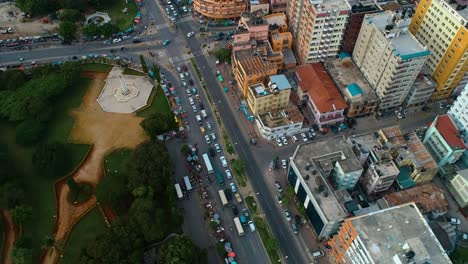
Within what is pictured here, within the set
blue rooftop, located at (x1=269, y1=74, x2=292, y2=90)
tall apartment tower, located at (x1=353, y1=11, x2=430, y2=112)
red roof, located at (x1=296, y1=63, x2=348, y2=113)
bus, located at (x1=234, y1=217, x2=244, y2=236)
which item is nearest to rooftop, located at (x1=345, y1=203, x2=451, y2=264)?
bus, located at (x1=234, y1=217, x2=244, y2=236)

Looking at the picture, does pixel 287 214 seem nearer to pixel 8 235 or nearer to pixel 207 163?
pixel 207 163

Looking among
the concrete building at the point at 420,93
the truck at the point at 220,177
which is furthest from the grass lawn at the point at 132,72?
the concrete building at the point at 420,93

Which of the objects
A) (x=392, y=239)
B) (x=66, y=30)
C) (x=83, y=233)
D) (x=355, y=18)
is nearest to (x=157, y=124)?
(x=83, y=233)

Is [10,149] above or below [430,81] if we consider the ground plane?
above

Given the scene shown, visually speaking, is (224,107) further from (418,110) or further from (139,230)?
(418,110)

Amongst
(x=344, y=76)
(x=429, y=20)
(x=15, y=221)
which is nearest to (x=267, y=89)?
(x=344, y=76)

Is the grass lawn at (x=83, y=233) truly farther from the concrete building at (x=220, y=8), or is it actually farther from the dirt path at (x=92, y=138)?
the concrete building at (x=220, y=8)
